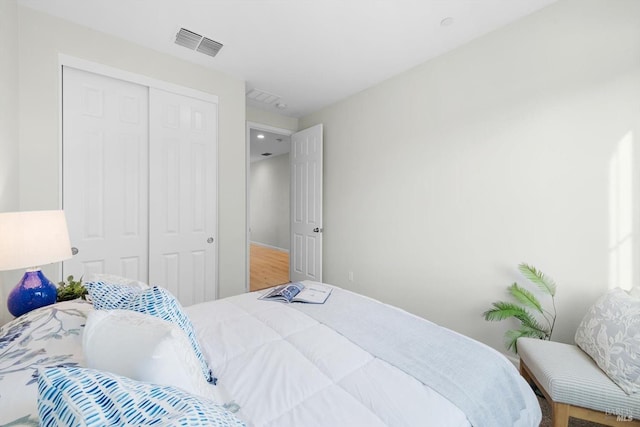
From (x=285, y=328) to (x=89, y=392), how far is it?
902 millimetres

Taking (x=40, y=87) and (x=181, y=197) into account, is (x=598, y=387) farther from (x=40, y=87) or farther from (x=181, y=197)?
(x=40, y=87)

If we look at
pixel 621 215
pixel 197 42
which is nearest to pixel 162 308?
pixel 197 42

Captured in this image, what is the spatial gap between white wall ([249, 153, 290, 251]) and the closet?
13.0 ft

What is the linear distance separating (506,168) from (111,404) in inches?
99.5

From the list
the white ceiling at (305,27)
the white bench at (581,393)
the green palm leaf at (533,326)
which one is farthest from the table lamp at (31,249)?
the green palm leaf at (533,326)

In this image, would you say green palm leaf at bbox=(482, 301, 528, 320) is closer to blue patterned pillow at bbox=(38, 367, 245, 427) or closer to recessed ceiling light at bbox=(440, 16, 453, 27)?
blue patterned pillow at bbox=(38, 367, 245, 427)

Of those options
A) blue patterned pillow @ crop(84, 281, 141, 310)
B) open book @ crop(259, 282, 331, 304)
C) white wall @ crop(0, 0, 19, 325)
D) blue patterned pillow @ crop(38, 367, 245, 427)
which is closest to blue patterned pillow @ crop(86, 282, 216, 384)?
blue patterned pillow @ crop(84, 281, 141, 310)

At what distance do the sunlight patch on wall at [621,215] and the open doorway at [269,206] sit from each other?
13.0 ft

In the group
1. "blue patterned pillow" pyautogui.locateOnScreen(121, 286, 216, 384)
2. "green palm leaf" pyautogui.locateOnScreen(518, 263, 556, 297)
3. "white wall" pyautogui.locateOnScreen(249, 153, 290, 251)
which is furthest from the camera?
"white wall" pyautogui.locateOnScreen(249, 153, 290, 251)

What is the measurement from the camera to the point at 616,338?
124cm

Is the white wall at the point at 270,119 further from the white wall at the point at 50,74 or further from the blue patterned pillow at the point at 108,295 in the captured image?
the blue patterned pillow at the point at 108,295

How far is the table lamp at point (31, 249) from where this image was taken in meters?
1.18

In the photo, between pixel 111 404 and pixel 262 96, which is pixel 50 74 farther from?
pixel 111 404

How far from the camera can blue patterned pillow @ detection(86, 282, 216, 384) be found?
2.92 feet
